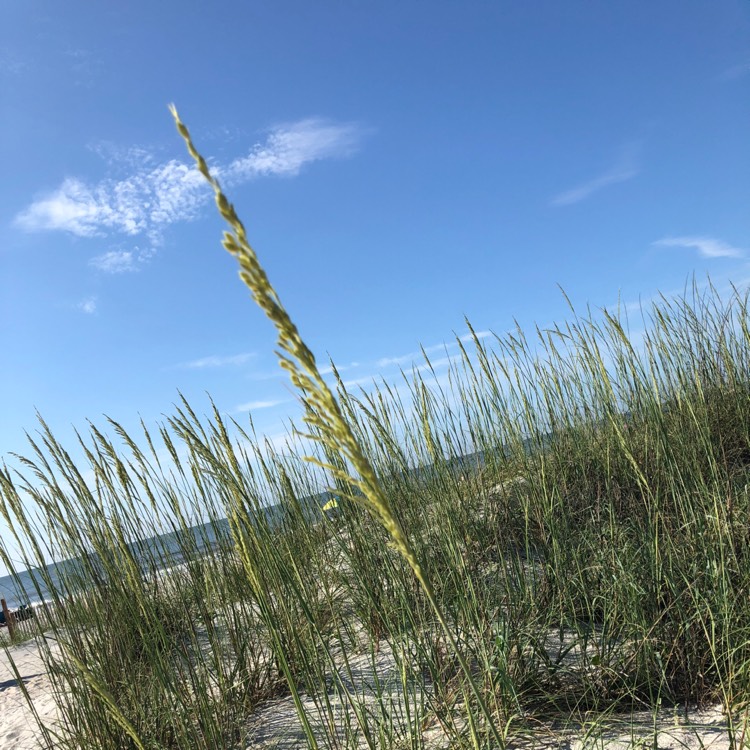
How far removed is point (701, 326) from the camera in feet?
13.4

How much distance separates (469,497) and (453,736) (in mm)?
1315

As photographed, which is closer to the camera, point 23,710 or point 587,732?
point 587,732

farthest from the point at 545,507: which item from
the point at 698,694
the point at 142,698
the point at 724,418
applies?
the point at 724,418

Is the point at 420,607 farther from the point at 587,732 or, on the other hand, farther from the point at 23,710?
the point at 23,710

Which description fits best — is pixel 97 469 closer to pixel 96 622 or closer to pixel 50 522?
pixel 50 522

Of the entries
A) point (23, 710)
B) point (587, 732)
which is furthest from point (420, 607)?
point (23, 710)

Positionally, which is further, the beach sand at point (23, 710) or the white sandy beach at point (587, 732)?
the beach sand at point (23, 710)

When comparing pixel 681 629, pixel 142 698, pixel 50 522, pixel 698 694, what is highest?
pixel 50 522

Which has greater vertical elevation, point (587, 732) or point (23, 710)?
point (23, 710)

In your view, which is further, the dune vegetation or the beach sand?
the beach sand

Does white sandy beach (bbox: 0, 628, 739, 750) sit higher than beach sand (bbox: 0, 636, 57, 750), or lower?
lower

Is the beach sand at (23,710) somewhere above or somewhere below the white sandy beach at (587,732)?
above

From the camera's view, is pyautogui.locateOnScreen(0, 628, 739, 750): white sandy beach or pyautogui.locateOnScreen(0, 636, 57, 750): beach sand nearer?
pyautogui.locateOnScreen(0, 628, 739, 750): white sandy beach

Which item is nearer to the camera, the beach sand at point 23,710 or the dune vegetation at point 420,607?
the dune vegetation at point 420,607
